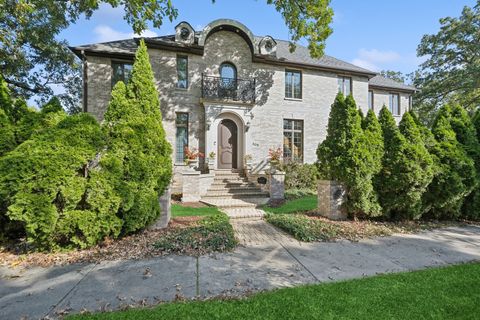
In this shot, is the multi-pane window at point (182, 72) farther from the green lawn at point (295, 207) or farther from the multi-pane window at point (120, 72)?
the green lawn at point (295, 207)

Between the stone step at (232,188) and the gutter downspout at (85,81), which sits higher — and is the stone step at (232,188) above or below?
below

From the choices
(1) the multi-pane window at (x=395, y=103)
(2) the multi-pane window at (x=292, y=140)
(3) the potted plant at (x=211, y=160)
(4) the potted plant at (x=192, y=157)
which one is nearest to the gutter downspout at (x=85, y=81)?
(4) the potted plant at (x=192, y=157)

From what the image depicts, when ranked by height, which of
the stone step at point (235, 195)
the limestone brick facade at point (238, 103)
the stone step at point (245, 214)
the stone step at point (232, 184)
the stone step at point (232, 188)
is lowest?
the stone step at point (245, 214)

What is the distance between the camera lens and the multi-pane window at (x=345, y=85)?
1545 cm

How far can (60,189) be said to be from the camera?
173 inches

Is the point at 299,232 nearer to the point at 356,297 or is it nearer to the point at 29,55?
the point at 356,297

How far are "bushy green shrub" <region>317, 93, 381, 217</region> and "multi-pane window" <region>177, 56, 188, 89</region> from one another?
808 cm

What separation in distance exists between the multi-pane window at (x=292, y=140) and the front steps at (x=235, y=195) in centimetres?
336

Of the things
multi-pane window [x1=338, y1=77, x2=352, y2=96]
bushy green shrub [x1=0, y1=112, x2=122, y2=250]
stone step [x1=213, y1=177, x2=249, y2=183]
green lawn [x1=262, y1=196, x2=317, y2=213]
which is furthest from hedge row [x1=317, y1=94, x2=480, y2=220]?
multi-pane window [x1=338, y1=77, x2=352, y2=96]

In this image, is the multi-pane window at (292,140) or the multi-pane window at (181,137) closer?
the multi-pane window at (181,137)

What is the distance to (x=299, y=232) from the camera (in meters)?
5.55

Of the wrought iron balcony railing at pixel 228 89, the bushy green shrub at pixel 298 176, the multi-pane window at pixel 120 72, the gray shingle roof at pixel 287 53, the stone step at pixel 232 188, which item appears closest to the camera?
the stone step at pixel 232 188

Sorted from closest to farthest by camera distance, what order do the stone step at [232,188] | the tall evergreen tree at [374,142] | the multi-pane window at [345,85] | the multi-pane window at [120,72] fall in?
the tall evergreen tree at [374,142] → the stone step at [232,188] → the multi-pane window at [120,72] → the multi-pane window at [345,85]

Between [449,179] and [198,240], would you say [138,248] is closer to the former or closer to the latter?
[198,240]
